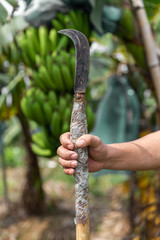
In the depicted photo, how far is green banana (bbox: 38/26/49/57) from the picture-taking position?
855 millimetres

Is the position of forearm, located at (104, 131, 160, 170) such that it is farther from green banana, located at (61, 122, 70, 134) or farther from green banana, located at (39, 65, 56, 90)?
green banana, located at (39, 65, 56, 90)

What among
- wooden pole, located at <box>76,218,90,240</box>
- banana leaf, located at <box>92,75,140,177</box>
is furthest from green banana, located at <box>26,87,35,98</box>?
wooden pole, located at <box>76,218,90,240</box>

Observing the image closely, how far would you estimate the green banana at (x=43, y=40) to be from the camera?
855 millimetres

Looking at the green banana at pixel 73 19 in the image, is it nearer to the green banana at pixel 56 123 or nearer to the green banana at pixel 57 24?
the green banana at pixel 57 24

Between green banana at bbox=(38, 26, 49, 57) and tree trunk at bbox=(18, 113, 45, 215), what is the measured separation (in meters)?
0.90

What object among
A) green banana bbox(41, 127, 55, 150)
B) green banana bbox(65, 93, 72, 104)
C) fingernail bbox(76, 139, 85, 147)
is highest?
green banana bbox(65, 93, 72, 104)

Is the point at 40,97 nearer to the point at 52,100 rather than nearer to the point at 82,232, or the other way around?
the point at 52,100

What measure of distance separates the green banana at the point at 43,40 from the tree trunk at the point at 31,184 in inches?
35.6

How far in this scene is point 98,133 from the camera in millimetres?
1099

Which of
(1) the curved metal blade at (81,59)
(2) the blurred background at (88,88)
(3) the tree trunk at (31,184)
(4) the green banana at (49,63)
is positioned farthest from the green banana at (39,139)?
(3) the tree trunk at (31,184)

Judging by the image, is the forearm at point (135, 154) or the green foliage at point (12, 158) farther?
the green foliage at point (12, 158)

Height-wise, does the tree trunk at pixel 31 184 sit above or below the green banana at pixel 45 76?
below

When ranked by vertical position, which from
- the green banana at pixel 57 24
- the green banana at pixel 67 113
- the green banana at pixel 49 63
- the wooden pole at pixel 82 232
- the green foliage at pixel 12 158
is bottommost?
the green foliage at pixel 12 158

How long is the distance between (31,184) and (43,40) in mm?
1242
